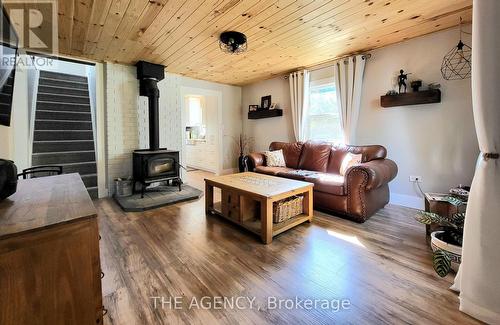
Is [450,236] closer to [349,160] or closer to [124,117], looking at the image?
[349,160]

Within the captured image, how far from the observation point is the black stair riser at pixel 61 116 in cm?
418

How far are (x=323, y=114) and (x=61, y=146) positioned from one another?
15.7ft

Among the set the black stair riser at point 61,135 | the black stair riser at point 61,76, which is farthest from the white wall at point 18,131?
the black stair riser at point 61,76

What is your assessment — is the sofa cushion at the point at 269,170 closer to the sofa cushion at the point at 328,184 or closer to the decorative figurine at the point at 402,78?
the sofa cushion at the point at 328,184

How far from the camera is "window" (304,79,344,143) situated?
3985mm

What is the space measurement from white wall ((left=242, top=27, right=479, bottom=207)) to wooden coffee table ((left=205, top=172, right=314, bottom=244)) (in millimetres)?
1647

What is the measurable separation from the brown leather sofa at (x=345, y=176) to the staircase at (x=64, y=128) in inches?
117

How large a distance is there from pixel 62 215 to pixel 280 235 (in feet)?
6.34

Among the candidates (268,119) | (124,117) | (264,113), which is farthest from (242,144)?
(124,117)

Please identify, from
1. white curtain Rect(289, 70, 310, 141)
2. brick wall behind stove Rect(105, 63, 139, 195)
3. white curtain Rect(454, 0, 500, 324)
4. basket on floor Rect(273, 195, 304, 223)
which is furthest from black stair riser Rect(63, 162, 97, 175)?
white curtain Rect(454, 0, 500, 324)

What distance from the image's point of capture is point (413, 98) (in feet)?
9.67

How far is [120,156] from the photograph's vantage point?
396cm

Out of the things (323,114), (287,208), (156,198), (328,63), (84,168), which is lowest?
(156,198)

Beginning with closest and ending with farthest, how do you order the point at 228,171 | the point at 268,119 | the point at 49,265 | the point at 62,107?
1. the point at 49,265
2. the point at 62,107
3. the point at 268,119
4. the point at 228,171
